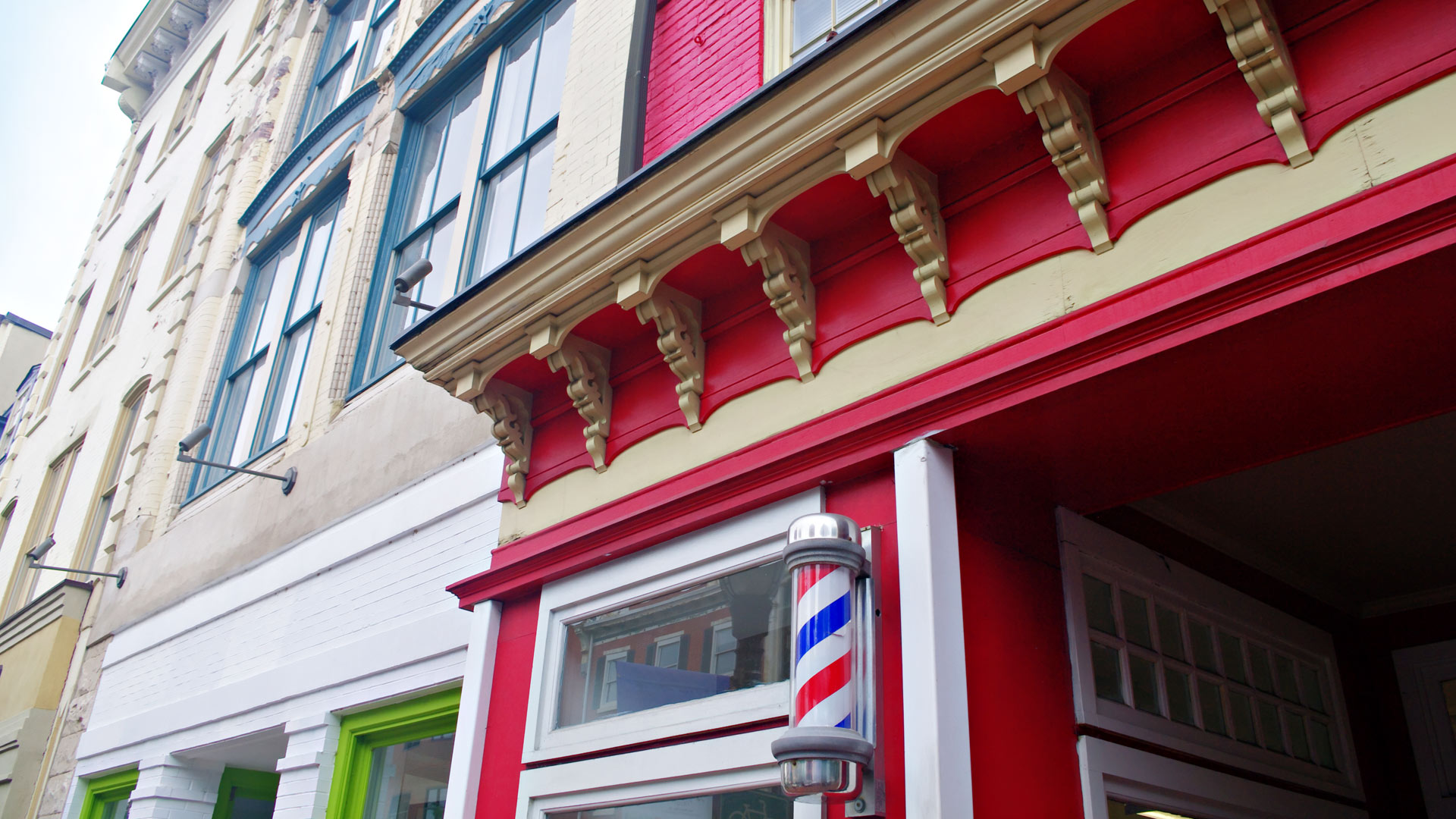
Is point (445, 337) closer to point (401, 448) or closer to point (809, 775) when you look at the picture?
point (401, 448)

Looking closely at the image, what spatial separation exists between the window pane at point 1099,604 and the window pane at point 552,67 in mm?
4876

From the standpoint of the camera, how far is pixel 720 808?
12.6 ft

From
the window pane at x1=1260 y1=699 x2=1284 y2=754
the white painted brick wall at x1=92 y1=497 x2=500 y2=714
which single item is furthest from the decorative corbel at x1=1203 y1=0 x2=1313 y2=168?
the white painted brick wall at x1=92 y1=497 x2=500 y2=714

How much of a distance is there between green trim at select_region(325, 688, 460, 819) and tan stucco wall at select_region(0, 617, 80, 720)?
583cm

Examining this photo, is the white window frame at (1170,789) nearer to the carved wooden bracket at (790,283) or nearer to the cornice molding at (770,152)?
the carved wooden bracket at (790,283)

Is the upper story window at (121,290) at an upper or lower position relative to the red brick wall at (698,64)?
upper

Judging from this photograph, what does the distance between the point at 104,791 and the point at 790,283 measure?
8.65 m

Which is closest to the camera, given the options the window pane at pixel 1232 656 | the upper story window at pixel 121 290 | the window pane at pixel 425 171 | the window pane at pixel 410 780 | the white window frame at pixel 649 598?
the white window frame at pixel 649 598

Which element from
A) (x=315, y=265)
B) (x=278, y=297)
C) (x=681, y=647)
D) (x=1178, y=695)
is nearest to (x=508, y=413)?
(x=681, y=647)

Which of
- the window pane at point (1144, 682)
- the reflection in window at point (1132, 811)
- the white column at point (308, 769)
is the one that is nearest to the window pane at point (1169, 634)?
the window pane at point (1144, 682)

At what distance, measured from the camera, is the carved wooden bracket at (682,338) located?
4449 millimetres

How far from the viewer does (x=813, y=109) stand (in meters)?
3.68

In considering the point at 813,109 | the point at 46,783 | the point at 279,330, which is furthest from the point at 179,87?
the point at 813,109

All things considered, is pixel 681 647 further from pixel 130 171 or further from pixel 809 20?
pixel 130 171
